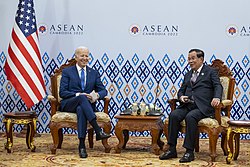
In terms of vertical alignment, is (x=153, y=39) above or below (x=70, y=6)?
below

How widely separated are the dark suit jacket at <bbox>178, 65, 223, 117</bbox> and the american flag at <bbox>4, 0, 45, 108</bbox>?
2344 mm

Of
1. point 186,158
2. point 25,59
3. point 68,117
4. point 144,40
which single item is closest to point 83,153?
point 68,117

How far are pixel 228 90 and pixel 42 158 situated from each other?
250 centimetres

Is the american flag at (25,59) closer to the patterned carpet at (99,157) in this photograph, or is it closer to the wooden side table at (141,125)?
the patterned carpet at (99,157)

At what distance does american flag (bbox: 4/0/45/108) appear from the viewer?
6.89 metres

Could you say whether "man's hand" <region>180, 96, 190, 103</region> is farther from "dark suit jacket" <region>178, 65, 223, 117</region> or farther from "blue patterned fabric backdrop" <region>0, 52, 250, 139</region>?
"blue patterned fabric backdrop" <region>0, 52, 250, 139</region>

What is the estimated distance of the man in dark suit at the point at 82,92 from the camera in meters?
5.65

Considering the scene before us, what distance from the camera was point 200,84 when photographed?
18.9 ft

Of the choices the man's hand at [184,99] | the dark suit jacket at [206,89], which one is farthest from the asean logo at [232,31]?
the man's hand at [184,99]

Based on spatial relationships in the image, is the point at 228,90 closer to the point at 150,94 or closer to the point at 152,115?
the point at 152,115

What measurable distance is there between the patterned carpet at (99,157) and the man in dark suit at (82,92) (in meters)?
0.26

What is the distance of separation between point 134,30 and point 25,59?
1.71 meters


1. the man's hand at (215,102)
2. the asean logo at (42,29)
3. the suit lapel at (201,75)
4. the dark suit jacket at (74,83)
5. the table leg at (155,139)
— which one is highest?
the asean logo at (42,29)

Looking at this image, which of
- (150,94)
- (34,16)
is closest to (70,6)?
(34,16)
